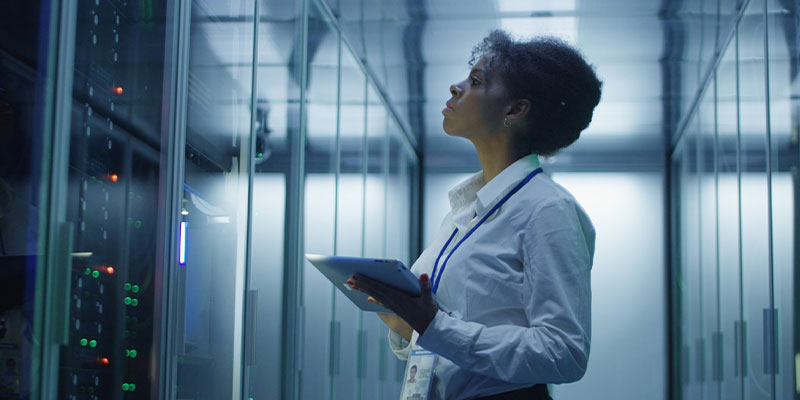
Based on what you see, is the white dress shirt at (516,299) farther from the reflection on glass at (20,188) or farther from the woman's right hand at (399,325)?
the reflection on glass at (20,188)

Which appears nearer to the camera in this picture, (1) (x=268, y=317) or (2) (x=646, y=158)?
(1) (x=268, y=317)

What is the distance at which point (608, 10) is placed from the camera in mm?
4738

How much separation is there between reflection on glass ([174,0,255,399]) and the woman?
903 millimetres

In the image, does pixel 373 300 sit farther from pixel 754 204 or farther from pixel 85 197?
pixel 754 204

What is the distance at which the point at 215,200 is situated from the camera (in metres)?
2.70

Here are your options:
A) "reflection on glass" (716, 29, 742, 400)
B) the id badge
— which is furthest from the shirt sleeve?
"reflection on glass" (716, 29, 742, 400)

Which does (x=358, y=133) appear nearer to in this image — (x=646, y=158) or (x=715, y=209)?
(x=715, y=209)

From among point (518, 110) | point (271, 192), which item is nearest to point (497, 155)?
point (518, 110)

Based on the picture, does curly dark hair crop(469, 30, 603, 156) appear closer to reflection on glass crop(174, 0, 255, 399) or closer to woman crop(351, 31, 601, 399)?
woman crop(351, 31, 601, 399)

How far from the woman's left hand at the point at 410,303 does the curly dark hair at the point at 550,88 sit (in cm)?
44

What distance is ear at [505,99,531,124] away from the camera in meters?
1.76

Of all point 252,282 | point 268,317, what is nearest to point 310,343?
point 268,317

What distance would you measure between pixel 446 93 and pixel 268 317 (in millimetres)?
3435

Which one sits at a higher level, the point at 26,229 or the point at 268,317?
the point at 26,229
